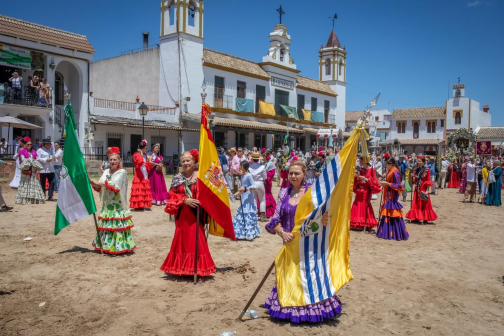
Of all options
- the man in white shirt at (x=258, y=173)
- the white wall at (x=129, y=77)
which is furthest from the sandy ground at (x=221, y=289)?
the white wall at (x=129, y=77)

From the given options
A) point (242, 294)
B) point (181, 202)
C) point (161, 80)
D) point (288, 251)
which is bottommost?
point (242, 294)

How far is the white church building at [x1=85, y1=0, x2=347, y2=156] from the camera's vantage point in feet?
77.4

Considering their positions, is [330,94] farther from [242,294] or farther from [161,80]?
[242,294]

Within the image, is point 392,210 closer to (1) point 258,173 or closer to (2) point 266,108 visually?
(1) point 258,173

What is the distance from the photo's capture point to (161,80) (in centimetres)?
2666

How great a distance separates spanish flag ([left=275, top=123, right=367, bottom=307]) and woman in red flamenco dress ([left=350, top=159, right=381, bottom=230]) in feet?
16.8

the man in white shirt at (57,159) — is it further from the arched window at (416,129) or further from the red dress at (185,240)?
the arched window at (416,129)

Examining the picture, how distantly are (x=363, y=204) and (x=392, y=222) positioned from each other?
895mm

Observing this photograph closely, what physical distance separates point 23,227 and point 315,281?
23.6 ft

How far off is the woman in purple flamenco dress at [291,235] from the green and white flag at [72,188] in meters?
3.74

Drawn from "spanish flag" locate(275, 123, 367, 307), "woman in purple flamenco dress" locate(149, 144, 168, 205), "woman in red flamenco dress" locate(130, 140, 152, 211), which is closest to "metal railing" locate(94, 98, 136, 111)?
"woman in purple flamenco dress" locate(149, 144, 168, 205)

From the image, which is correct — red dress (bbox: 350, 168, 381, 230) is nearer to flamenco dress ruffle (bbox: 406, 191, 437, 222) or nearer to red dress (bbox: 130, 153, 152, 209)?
flamenco dress ruffle (bbox: 406, 191, 437, 222)

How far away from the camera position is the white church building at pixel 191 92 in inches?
928

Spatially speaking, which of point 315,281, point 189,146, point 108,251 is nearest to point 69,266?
point 108,251
